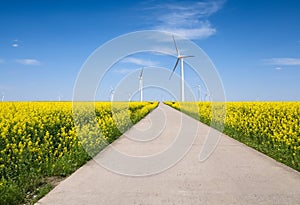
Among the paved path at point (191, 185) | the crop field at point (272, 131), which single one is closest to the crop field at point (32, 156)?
the paved path at point (191, 185)

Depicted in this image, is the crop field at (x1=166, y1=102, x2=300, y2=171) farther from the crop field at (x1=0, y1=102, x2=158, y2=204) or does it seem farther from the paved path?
the crop field at (x1=0, y1=102, x2=158, y2=204)

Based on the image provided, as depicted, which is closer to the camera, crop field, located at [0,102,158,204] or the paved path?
the paved path

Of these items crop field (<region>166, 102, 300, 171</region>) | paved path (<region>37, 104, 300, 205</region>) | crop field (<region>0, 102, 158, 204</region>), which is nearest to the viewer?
paved path (<region>37, 104, 300, 205</region>)

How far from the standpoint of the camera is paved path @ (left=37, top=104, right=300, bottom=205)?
4.88 m

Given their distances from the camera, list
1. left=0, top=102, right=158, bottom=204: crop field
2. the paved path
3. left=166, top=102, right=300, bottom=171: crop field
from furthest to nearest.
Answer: left=166, top=102, right=300, bottom=171: crop field < left=0, top=102, right=158, bottom=204: crop field < the paved path

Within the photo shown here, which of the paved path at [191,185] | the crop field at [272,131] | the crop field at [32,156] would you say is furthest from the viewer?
the crop field at [272,131]

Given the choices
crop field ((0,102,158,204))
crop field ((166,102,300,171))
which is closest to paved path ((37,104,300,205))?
crop field ((0,102,158,204))

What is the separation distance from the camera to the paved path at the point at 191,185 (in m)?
4.88

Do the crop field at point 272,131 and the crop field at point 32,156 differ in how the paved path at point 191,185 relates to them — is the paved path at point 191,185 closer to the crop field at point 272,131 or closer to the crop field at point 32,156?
the crop field at point 32,156

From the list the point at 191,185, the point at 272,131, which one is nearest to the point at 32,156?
the point at 191,185

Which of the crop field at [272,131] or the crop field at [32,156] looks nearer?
the crop field at [32,156]

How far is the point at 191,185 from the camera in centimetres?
566

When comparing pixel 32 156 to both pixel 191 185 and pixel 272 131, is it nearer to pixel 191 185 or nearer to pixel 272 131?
pixel 191 185

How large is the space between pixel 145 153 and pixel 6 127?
12.1 feet
